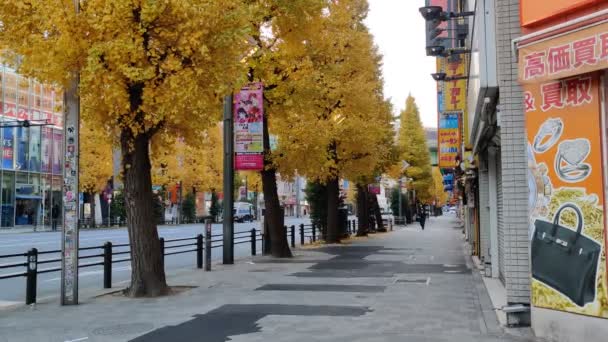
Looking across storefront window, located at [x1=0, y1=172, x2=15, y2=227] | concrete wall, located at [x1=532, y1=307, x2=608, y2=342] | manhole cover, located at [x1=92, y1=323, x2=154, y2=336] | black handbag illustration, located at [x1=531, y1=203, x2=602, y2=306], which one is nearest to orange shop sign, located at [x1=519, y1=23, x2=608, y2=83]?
black handbag illustration, located at [x1=531, y1=203, x2=602, y2=306]

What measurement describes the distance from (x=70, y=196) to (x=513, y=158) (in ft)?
25.6

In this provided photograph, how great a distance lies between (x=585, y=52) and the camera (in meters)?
6.44

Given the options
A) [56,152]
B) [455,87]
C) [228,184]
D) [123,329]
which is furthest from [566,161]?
[56,152]

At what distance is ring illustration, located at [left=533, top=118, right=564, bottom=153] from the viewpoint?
700cm

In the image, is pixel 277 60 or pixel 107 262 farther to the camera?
pixel 277 60

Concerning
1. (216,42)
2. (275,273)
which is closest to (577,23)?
(216,42)

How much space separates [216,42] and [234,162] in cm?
852

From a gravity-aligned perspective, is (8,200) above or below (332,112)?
below

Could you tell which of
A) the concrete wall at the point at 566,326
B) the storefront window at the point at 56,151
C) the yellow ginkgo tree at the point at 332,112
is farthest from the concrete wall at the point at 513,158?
the storefront window at the point at 56,151

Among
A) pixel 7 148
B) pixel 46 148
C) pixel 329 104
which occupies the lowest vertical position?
pixel 329 104

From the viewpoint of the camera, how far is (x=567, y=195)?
6.82 m

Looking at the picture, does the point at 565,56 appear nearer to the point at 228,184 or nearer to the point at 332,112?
the point at 228,184

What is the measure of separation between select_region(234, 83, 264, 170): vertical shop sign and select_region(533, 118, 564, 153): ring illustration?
12040 mm

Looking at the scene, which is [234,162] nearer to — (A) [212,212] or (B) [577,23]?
(B) [577,23]
